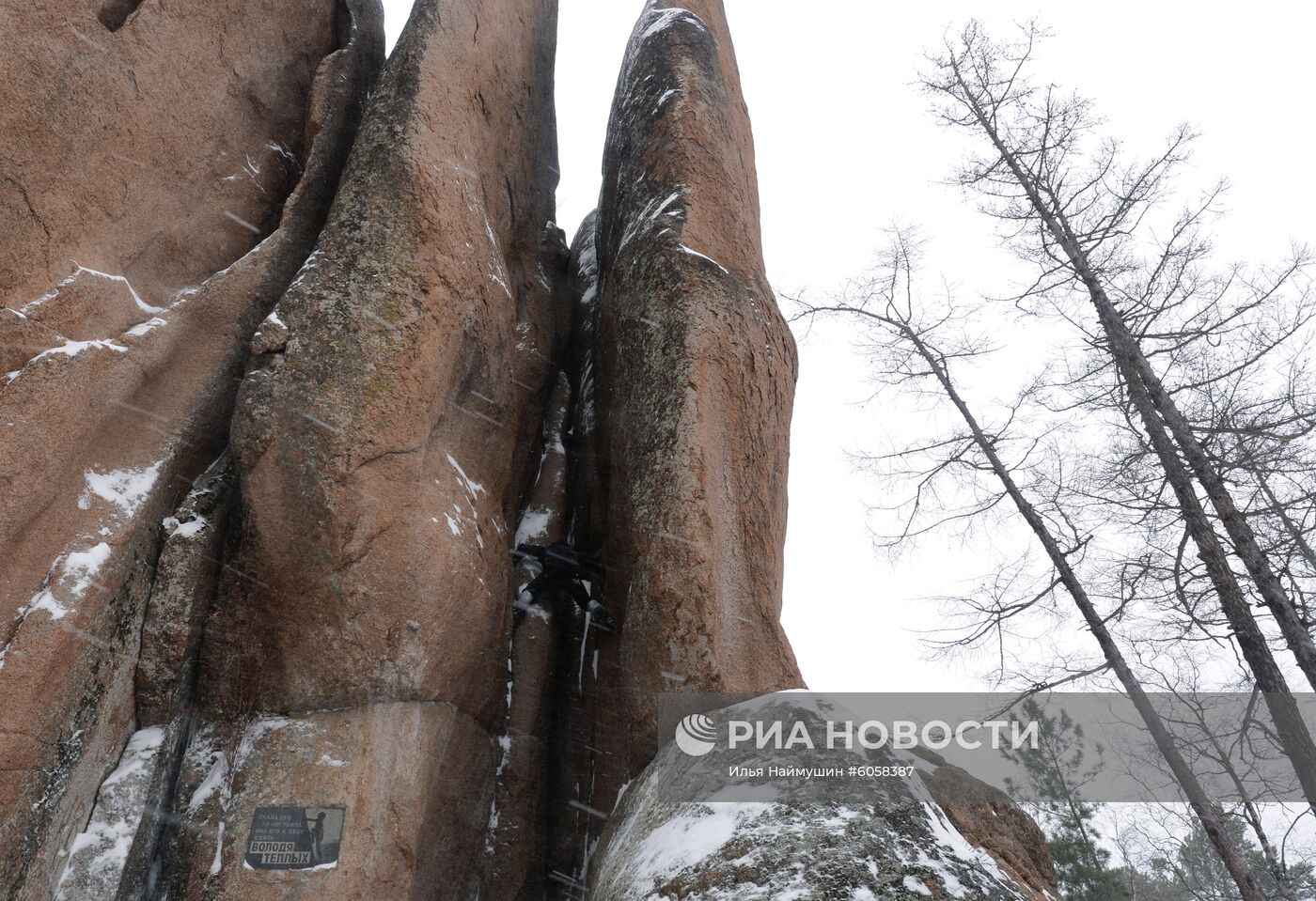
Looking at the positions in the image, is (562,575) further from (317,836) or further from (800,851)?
(800,851)

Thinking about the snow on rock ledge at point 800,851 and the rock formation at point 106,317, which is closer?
the snow on rock ledge at point 800,851

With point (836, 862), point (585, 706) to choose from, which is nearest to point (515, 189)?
point (585, 706)

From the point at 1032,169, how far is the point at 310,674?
1060 cm

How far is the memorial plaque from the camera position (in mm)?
4523

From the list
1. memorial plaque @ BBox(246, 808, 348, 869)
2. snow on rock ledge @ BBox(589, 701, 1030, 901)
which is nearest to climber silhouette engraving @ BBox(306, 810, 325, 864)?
memorial plaque @ BBox(246, 808, 348, 869)

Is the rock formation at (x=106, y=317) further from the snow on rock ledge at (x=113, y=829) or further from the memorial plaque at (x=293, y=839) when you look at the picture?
the memorial plaque at (x=293, y=839)

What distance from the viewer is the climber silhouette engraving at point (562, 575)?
6.72m

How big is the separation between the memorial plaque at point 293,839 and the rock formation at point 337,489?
42 millimetres

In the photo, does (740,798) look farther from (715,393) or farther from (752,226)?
(752,226)

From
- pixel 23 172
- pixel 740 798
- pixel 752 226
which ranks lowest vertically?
pixel 740 798

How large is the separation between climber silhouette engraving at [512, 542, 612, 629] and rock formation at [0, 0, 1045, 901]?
16cm

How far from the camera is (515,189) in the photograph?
8.55 meters

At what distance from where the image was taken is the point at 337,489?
5.12 meters

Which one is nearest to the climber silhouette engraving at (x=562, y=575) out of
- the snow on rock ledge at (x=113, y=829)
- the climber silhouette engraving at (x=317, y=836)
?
the climber silhouette engraving at (x=317, y=836)
